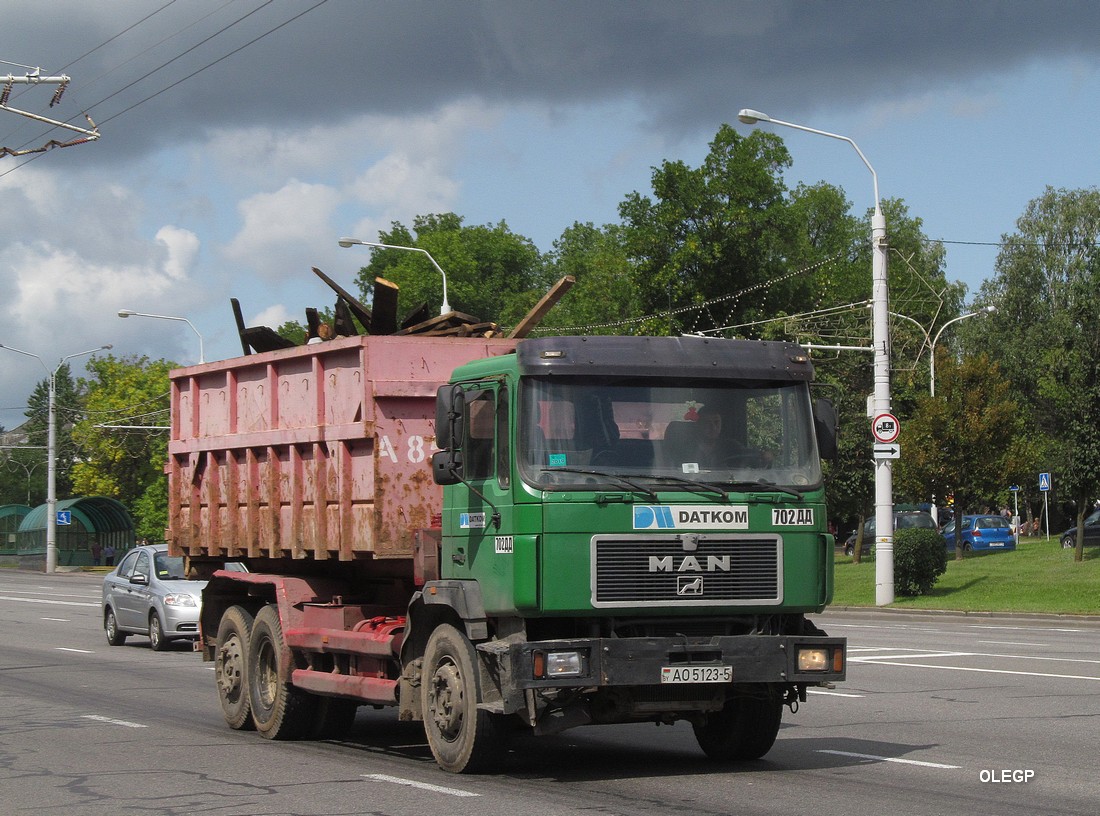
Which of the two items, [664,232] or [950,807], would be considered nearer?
[950,807]

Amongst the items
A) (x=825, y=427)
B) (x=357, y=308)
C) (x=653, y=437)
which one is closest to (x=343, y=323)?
(x=357, y=308)

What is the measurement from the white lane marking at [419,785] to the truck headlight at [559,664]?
852 millimetres

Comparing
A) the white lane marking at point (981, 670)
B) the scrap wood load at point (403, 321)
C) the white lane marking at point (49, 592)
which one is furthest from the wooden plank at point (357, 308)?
the white lane marking at point (49, 592)

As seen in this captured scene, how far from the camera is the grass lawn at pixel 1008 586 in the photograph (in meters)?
30.6

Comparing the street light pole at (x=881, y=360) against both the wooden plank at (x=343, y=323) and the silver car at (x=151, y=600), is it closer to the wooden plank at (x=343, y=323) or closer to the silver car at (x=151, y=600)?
the silver car at (x=151, y=600)

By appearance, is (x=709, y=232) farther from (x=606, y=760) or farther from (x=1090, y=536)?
(x=606, y=760)

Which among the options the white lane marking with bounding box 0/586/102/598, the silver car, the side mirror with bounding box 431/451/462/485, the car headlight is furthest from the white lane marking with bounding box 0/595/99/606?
the side mirror with bounding box 431/451/462/485

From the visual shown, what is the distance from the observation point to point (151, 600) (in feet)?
78.4

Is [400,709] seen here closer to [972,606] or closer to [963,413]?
[972,606]

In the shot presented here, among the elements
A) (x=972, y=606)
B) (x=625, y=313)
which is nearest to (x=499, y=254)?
(x=625, y=313)

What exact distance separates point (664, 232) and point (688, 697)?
48159 millimetres

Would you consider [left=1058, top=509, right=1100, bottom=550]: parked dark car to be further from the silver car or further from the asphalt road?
the asphalt road

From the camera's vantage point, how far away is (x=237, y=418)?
13.8 metres

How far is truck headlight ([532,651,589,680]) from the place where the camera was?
30.5ft
